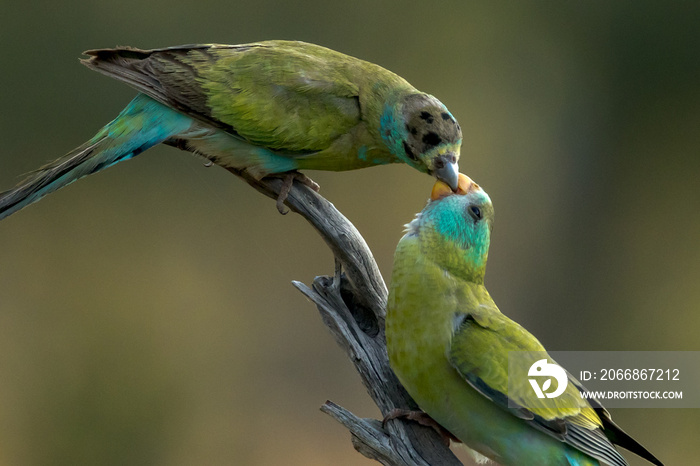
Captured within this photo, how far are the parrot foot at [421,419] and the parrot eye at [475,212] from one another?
0.66 meters

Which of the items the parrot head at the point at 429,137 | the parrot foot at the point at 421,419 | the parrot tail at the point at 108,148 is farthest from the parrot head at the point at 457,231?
the parrot tail at the point at 108,148

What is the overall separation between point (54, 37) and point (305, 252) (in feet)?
6.91

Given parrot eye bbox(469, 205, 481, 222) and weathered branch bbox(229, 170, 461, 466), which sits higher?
parrot eye bbox(469, 205, 481, 222)

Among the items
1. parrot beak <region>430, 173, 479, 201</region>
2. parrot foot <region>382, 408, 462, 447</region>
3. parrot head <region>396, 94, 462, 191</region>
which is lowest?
parrot foot <region>382, 408, 462, 447</region>

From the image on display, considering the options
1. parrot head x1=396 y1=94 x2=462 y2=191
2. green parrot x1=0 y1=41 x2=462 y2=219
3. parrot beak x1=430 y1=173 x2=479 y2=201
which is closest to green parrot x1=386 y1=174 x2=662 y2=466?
parrot beak x1=430 y1=173 x2=479 y2=201

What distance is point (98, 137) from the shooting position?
2873 mm

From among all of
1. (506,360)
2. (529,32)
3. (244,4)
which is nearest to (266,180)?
(506,360)

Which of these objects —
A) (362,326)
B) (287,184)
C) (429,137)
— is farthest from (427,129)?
(362,326)

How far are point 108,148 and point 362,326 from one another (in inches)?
43.0

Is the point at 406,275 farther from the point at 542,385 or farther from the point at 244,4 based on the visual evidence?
the point at 244,4

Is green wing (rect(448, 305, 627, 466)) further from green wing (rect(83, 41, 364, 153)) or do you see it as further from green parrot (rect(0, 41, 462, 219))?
green wing (rect(83, 41, 364, 153))

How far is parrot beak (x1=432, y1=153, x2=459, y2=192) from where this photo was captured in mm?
2771

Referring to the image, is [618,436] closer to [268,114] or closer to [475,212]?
[475,212]

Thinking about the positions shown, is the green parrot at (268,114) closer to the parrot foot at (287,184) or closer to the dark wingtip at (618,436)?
the parrot foot at (287,184)
